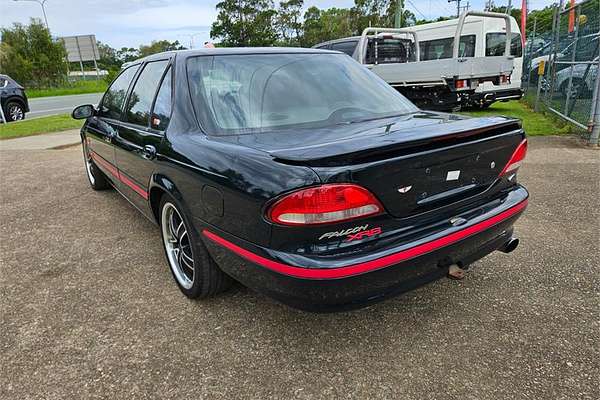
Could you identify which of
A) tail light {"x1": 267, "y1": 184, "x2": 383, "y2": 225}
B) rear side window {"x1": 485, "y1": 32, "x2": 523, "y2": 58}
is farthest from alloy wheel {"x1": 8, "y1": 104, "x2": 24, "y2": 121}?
tail light {"x1": 267, "y1": 184, "x2": 383, "y2": 225}

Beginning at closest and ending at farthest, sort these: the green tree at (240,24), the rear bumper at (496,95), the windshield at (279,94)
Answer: the windshield at (279,94) < the rear bumper at (496,95) < the green tree at (240,24)

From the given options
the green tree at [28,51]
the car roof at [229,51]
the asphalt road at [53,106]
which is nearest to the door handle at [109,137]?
the car roof at [229,51]

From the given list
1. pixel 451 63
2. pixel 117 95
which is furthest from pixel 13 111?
pixel 451 63

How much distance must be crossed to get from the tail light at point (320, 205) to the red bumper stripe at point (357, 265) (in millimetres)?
199

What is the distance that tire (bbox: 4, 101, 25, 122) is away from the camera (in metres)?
13.8

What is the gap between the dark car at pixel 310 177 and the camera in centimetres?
175

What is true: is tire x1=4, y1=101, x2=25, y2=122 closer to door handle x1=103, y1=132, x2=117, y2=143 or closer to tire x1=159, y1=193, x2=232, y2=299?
door handle x1=103, y1=132, x2=117, y2=143

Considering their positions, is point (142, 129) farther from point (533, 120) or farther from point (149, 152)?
point (533, 120)

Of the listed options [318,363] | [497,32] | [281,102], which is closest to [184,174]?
[281,102]

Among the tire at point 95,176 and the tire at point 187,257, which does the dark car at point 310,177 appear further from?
the tire at point 95,176

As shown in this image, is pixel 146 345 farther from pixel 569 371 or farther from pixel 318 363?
pixel 569 371

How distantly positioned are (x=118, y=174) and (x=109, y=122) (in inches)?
19.4

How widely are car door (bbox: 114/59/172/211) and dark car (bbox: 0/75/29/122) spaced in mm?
13069

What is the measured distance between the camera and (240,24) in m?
40.9
